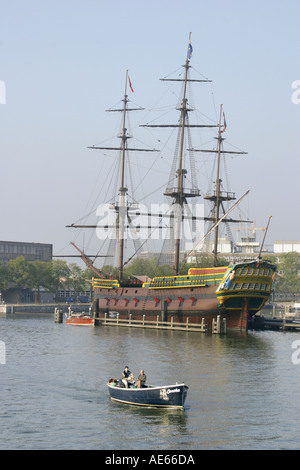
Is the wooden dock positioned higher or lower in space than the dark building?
lower

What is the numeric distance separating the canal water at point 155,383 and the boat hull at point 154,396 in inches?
18.5

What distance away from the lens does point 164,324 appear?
93.1m

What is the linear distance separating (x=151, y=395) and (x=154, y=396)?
7.4 inches

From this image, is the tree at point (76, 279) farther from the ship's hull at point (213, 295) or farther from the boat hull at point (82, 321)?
the ship's hull at point (213, 295)

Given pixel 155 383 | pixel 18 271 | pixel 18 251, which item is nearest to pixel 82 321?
pixel 155 383

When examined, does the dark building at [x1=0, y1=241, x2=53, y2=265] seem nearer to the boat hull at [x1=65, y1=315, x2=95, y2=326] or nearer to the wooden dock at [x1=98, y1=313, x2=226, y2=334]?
the boat hull at [x1=65, y1=315, x2=95, y2=326]

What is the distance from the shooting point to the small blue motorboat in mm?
39844

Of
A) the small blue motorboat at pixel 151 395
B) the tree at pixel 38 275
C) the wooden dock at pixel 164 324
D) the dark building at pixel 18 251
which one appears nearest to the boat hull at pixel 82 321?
the wooden dock at pixel 164 324

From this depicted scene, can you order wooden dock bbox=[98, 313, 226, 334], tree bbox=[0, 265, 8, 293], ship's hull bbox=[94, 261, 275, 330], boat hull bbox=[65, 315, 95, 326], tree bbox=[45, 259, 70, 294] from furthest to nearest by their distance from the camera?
tree bbox=[45, 259, 70, 294], tree bbox=[0, 265, 8, 293], boat hull bbox=[65, 315, 95, 326], wooden dock bbox=[98, 313, 226, 334], ship's hull bbox=[94, 261, 275, 330]

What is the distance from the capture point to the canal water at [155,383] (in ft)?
116

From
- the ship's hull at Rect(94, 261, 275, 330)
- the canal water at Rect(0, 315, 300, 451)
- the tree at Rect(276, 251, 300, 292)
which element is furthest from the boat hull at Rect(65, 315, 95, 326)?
the tree at Rect(276, 251, 300, 292)

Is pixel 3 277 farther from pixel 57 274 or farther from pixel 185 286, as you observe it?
pixel 185 286
